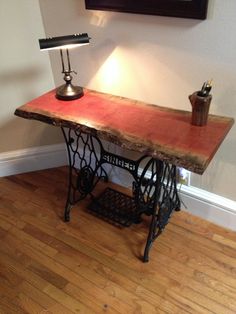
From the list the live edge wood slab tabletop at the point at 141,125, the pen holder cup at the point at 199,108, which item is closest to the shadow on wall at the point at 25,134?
the live edge wood slab tabletop at the point at 141,125

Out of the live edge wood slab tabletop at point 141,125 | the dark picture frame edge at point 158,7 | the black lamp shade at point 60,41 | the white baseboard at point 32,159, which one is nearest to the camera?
the live edge wood slab tabletop at point 141,125

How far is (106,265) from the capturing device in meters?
1.65

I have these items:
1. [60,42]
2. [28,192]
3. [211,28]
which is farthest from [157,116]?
[28,192]

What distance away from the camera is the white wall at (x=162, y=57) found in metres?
1.39

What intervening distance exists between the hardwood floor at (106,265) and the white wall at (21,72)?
0.52 metres

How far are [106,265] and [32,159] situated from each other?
42.1 inches

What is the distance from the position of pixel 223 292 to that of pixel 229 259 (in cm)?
21

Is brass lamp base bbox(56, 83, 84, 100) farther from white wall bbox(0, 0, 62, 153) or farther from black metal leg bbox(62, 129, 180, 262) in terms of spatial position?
white wall bbox(0, 0, 62, 153)

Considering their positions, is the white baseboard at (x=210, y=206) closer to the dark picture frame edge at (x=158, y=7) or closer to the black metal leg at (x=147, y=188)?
the black metal leg at (x=147, y=188)

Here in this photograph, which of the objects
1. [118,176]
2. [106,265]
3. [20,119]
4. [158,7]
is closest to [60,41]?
[158,7]

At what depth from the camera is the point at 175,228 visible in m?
1.85

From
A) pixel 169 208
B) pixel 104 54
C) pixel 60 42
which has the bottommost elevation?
pixel 169 208

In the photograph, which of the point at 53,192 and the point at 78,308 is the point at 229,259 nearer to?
the point at 78,308

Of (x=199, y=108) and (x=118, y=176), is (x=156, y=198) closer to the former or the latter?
(x=199, y=108)
